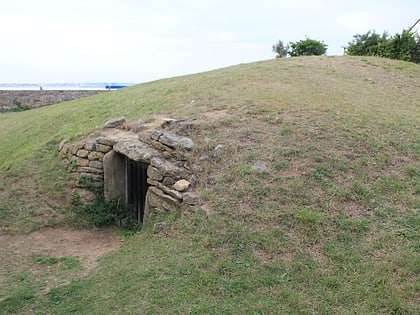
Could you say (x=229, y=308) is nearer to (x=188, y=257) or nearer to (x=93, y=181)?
(x=188, y=257)

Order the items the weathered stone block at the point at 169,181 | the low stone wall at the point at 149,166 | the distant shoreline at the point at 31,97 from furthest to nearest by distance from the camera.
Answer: the distant shoreline at the point at 31,97 → the weathered stone block at the point at 169,181 → the low stone wall at the point at 149,166

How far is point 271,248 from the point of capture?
169 inches

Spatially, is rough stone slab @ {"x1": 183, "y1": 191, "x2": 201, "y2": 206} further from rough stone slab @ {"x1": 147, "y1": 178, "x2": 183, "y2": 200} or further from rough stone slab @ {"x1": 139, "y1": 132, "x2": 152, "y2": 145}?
rough stone slab @ {"x1": 139, "y1": 132, "x2": 152, "y2": 145}

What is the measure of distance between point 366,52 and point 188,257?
12.4m

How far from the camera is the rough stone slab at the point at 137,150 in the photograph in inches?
238

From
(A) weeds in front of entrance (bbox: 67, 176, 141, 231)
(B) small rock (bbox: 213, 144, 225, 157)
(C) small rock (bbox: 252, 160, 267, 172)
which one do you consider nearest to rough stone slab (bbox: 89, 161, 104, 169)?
(A) weeds in front of entrance (bbox: 67, 176, 141, 231)

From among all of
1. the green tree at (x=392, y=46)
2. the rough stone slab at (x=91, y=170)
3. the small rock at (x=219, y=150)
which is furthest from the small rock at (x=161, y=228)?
the green tree at (x=392, y=46)

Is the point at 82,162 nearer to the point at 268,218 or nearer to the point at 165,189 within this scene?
the point at 165,189

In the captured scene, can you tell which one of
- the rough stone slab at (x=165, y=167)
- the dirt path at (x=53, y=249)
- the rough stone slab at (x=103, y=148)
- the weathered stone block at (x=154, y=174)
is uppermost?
the rough stone slab at (x=103, y=148)

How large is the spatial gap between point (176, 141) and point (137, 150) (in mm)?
591

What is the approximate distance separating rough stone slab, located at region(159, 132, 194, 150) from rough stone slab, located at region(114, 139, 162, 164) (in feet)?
0.63

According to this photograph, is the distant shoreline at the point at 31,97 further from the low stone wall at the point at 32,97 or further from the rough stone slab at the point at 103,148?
the rough stone slab at the point at 103,148

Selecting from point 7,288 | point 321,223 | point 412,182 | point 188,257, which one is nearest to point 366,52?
point 412,182

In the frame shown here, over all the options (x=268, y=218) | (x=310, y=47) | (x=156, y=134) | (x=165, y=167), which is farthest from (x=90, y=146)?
(x=310, y=47)
